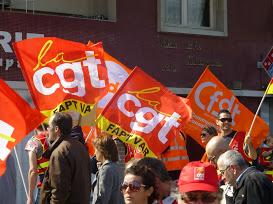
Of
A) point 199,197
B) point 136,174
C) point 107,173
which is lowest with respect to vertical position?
point 107,173

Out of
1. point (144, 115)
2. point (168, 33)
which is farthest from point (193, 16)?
point (144, 115)

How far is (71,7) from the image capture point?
46.9 feet

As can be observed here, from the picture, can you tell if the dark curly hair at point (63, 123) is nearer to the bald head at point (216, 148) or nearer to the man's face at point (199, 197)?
the bald head at point (216, 148)

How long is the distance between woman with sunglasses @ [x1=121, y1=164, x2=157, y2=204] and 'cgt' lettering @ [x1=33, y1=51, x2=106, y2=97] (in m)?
4.65

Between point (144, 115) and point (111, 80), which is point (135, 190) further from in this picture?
point (111, 80)

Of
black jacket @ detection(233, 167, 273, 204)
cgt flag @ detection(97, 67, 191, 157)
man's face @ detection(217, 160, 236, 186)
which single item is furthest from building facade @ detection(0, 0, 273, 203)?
black jacket @ detection(233, 167, 273, 204)

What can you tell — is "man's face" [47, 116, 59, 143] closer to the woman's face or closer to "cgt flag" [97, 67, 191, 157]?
"cgt flag" [97, 67, 191, 157]

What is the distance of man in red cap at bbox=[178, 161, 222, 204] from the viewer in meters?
4.64

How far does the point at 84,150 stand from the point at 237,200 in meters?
1.78

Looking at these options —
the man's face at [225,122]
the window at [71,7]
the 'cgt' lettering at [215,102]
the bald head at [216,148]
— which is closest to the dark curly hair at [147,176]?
the bald head at [216,148]

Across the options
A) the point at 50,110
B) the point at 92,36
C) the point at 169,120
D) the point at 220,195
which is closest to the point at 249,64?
the point at 92,36

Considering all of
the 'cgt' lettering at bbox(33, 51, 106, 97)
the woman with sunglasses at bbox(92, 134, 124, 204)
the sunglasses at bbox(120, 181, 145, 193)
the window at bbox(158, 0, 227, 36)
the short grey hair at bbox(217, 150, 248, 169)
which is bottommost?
the woman with sunglasses at bbox(92, 134, 124, 204)

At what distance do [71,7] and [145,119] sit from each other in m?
5.25

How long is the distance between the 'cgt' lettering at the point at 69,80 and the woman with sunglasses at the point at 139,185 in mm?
4649
